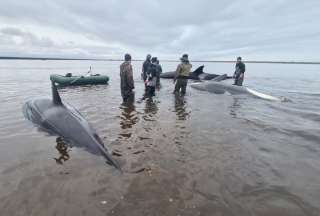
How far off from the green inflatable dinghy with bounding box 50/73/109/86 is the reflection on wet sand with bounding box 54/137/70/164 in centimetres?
1525

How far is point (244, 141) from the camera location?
7.73m

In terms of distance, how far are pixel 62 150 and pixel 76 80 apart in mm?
16523

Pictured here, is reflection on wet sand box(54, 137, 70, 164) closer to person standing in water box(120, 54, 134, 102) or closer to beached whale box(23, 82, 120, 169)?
beached whale box(23, 82, 120, 169)

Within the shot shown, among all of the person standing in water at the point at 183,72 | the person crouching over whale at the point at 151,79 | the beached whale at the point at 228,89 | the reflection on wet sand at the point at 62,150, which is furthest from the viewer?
the beached whale at the point at 228,89

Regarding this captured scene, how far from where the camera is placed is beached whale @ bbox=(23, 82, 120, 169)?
6.35 metres

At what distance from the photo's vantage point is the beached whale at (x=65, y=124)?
6346 mm

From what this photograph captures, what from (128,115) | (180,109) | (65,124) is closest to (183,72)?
(180,109)

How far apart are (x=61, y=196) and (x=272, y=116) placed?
1003 centimetres

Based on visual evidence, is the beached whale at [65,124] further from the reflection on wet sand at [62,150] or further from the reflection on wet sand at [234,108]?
the reflection on wet sand at [234,108]

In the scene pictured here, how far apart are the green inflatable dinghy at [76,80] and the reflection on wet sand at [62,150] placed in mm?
15250

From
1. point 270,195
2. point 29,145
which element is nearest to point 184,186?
point 270,195

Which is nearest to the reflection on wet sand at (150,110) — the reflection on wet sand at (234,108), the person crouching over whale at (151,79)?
the person crouching over whale at (151,79)

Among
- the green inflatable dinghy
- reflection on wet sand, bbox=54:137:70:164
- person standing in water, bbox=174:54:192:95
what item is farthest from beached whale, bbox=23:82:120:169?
the green inflatable dinghy

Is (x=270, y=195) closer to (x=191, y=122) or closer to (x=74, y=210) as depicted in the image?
(x=74, y=210)
